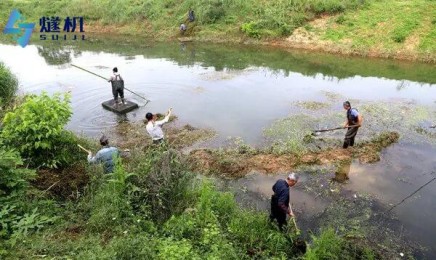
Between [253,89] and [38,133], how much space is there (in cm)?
990

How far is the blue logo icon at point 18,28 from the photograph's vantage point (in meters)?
28.8

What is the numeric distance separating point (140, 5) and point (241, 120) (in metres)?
20.8

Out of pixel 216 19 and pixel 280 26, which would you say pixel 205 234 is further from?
pixel 216 19

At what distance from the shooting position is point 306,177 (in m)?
8.98

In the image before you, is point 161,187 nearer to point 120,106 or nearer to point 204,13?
point 120,106

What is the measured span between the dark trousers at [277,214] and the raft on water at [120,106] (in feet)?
25.9

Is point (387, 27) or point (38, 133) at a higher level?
point (387, 27)

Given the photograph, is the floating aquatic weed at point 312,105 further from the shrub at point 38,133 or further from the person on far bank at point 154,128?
the shrub at point 38,133

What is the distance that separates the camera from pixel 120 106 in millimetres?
13008

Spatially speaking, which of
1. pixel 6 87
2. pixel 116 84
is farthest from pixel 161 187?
pixel 6 87

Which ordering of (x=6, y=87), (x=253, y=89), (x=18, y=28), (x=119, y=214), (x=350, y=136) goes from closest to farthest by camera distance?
(x=119, y=214) → (x=350, y=136) → (x=6, y=87) → (x=253, y=89) → (x=18, y=28)

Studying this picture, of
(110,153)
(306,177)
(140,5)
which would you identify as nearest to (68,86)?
(110,153)

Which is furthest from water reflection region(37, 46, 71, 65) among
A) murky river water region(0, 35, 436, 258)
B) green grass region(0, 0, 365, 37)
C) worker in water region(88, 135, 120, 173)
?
worker in water region(88, 135, 120, 173)

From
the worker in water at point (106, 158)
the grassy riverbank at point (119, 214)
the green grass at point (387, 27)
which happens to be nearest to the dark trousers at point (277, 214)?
the grassy riverbank at point (119, 214)
